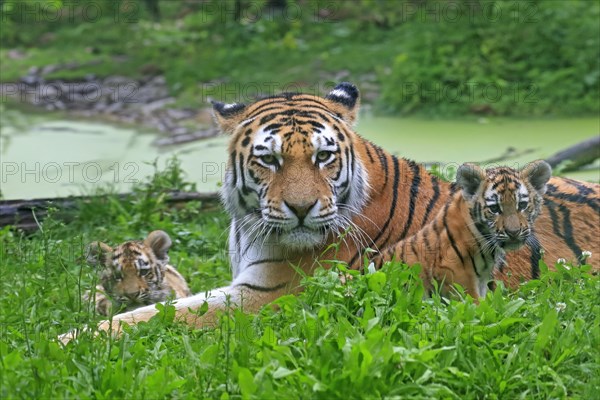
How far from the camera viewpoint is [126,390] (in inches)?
154

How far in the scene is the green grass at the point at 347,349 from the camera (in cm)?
386

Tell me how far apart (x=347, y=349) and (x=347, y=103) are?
7.38 feet

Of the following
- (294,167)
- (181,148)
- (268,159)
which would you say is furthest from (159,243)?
(181,148)

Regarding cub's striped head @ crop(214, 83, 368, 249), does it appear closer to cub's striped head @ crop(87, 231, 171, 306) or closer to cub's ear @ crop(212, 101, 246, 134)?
cub's ear @ crop(212, 101, 246, 134)

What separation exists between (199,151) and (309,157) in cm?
646

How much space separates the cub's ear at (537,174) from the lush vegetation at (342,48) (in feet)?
24.4

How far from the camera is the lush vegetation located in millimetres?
12883

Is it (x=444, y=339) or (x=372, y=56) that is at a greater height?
(x=372, y=56)

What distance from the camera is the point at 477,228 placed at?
511 centimetres

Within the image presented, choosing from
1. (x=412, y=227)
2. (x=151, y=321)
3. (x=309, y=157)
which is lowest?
(x=151, y=321)

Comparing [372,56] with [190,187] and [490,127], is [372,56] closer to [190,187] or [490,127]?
[490,127]

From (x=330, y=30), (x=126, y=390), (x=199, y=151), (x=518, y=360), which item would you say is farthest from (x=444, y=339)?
(x=330, y=30)

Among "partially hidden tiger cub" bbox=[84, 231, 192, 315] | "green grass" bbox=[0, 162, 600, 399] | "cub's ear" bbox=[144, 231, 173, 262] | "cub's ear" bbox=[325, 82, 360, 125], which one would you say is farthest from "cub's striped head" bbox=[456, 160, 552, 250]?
"cub's ear" bbox=[144, 231, 173, 262]

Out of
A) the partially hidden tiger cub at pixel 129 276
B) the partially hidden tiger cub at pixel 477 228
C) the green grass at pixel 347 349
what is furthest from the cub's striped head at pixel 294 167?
the partially hidden tiger cub at pixel 129 276
